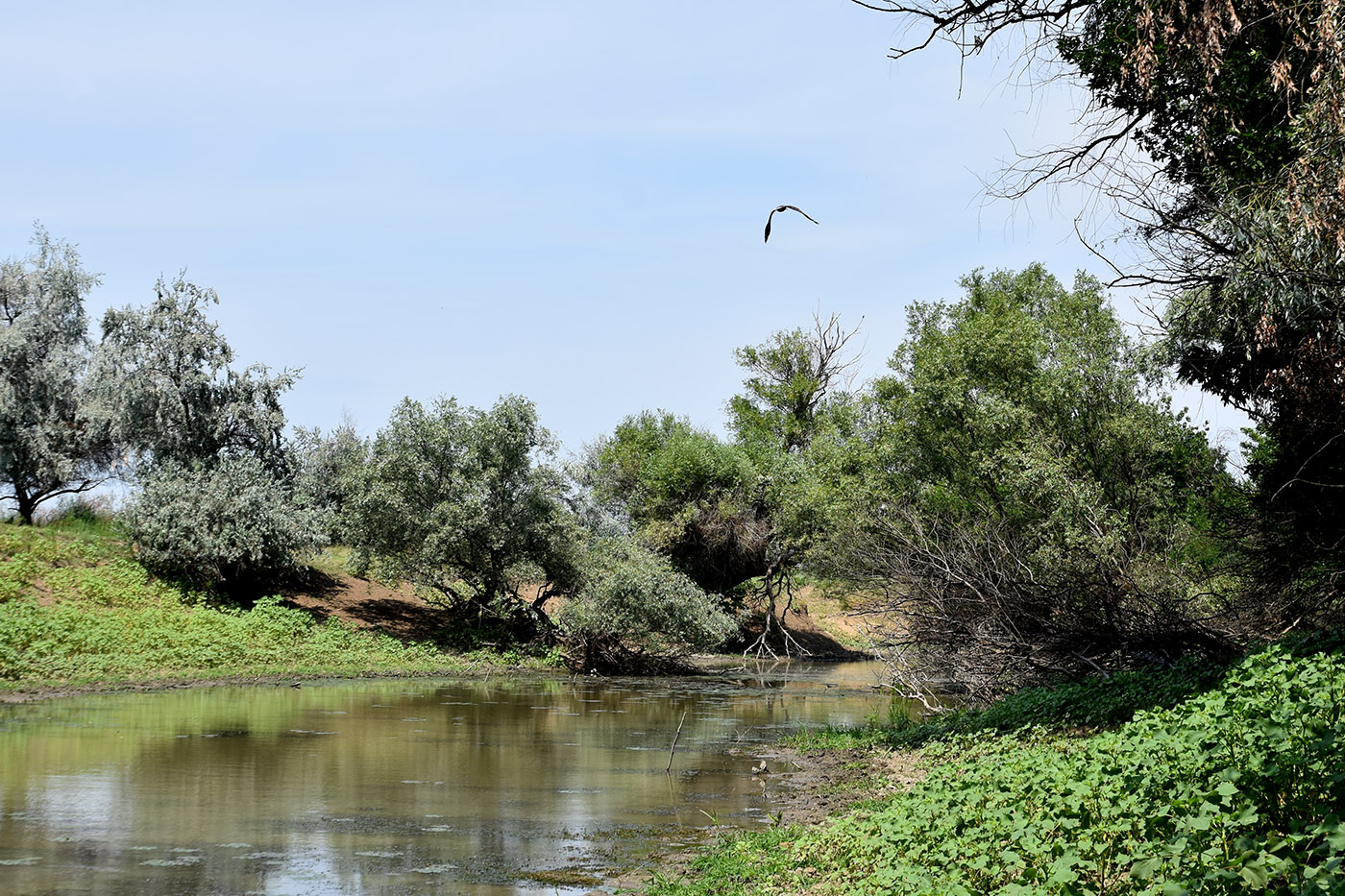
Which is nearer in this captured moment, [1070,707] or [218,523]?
[1070,707]

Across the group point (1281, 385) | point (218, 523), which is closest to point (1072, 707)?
point (1281, 385)

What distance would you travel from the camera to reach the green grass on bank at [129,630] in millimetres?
22203

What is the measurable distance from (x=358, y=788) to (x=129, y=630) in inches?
591

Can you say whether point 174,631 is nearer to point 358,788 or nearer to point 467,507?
point 467,507

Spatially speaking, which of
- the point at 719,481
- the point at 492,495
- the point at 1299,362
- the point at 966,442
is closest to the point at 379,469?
the point at 492,495

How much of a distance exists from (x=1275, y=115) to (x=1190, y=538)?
8.29 meters

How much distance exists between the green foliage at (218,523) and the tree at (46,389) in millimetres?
3196

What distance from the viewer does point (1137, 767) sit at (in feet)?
24.0

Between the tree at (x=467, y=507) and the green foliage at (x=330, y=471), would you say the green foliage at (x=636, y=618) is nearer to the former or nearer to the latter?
the tree at (x=467, y=507)

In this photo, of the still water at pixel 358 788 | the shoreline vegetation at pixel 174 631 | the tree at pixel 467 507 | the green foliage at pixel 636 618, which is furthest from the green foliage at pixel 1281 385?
the tree at pixel 467 507

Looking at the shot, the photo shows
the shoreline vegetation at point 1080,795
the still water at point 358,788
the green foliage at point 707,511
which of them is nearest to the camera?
the shoreline vegetation at point 1080,795

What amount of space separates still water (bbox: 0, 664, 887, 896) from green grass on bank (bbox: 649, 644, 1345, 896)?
7.16 ft

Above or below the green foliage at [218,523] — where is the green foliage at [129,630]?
below

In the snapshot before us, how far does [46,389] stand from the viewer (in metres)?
31.2
